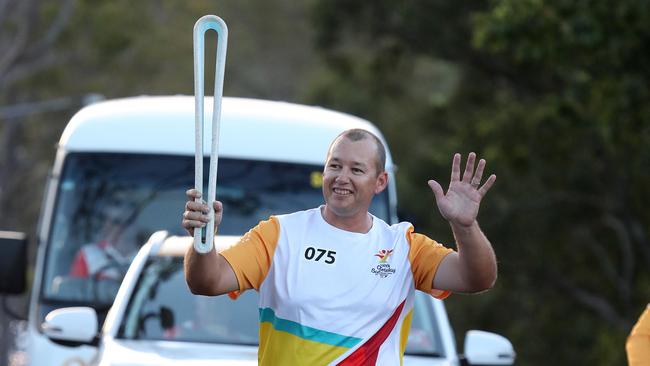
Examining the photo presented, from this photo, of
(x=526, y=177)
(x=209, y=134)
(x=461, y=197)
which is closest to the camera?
(x=461, y=197)

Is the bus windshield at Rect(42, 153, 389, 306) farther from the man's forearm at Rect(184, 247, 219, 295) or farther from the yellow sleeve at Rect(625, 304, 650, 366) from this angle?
the man's forearm at Rect(184, 247, 219, 295)

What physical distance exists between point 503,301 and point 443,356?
25.8 m

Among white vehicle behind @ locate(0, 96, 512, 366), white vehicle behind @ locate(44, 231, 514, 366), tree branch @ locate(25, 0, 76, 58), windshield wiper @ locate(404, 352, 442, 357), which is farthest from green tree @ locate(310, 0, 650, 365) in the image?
windshield wiper @ locate(404, 352, 442, 357)

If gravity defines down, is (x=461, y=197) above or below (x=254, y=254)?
above

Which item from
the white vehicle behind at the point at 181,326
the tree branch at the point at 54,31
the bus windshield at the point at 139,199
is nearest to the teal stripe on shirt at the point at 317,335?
the white vehicle behind at the point at 181,326

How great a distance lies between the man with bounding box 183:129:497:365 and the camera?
4926 millimetres

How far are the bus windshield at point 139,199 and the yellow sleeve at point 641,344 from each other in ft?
12.4

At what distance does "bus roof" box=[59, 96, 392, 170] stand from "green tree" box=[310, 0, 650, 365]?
34.3 feet

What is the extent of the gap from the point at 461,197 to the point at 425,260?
324 millimetres

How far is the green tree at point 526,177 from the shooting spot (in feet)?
85.2

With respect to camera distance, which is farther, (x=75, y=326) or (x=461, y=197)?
(x=75, y=326)

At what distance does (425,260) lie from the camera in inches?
202

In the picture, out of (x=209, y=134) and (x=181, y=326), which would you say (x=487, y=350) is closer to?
(x=181, y=326)

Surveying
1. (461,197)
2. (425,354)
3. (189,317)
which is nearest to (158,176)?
(189,317)
